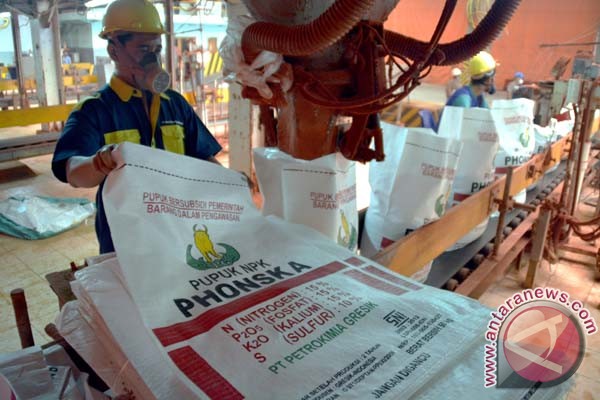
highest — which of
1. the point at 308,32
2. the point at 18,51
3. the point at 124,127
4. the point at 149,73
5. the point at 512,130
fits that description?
the point at 18,51

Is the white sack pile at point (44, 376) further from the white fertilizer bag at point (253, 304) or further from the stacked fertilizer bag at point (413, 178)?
the stacked fertilizer bag at point (413, 178)

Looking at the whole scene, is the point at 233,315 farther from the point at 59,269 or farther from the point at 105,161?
the point at 59,269

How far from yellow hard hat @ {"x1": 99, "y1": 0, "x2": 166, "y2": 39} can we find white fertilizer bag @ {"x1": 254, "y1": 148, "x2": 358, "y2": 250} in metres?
0.67

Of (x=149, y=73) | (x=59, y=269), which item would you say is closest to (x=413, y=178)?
(x=149, y=73)

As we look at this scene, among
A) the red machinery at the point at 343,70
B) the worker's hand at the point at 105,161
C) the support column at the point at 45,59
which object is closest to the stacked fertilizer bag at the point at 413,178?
the red machinery at the point at 343,70

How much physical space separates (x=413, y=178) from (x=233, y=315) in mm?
1301

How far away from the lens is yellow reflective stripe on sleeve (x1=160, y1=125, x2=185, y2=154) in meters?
1.87

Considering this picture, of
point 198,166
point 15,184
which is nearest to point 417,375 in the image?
point 198,166

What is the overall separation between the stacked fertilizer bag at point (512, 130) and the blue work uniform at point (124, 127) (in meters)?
Answer: 2.05

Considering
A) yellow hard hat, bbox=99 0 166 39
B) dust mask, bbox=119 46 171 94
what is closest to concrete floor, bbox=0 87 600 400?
dust mask, bbox=119 46 171 94

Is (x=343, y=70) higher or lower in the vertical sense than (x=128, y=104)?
higher

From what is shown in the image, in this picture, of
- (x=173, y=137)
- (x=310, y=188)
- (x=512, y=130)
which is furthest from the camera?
(x=512, y=130)

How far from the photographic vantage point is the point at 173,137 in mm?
1894

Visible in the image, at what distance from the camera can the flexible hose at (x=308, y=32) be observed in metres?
1.14
